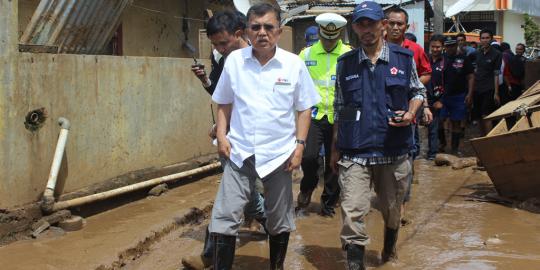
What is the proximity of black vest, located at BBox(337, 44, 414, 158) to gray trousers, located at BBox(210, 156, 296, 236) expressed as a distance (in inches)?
22.0

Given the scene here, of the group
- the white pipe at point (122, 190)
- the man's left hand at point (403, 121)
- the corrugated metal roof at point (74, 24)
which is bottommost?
the white pipe at point (122, 190)

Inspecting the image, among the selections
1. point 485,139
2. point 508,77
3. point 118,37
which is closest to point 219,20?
point 485,139

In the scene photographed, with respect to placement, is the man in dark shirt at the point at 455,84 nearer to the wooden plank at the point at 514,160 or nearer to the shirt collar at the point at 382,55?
the wooden plank at the point at 514,160

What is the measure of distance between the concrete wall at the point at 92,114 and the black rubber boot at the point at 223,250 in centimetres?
228

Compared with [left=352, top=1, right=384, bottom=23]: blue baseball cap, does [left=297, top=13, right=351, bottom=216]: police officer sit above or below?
below

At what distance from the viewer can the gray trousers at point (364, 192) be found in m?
3.85

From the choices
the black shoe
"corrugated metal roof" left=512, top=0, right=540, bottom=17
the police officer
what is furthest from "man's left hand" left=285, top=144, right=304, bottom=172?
"corrugated metal roof" left=512, top=0, right=540, bottom=17

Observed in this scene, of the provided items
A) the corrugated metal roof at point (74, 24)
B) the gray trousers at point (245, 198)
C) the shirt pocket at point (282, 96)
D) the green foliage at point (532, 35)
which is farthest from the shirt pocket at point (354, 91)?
the green foliage at point (532, 35)

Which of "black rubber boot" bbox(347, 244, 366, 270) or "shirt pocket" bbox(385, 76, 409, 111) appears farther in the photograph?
"shirt pocket" bbox(385, 76, 409, 111)

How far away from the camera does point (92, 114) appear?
5918mm

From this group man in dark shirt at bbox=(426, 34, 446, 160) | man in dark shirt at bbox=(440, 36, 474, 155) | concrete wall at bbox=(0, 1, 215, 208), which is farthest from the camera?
man in dark shirt at bbox=(440, 36, 474, 155)

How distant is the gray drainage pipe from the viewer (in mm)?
5168

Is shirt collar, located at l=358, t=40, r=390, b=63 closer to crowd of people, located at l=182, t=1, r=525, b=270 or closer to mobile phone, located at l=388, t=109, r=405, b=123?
crowd of people, located at l=182, t=1, r=525, b=270

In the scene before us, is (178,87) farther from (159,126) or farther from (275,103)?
(275,103)
